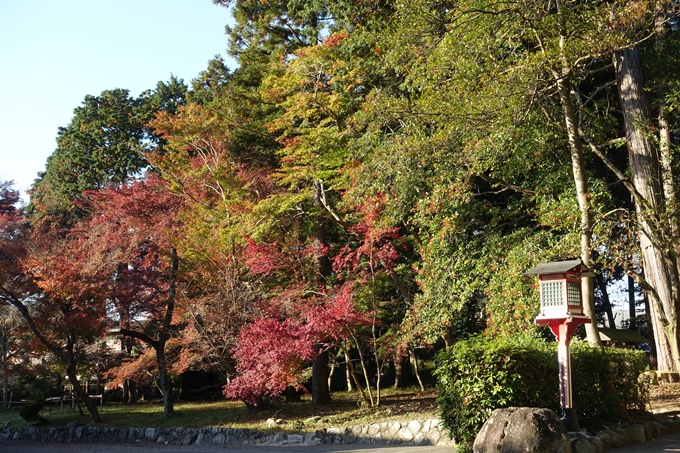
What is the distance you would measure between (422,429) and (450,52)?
248 inches

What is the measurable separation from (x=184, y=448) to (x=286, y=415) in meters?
2.83

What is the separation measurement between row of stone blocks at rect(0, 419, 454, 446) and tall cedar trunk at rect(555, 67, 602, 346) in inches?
111

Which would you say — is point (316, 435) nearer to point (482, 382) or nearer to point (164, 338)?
point (482, 382)

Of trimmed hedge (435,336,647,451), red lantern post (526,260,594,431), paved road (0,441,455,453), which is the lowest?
paved road (0,441,455,453)

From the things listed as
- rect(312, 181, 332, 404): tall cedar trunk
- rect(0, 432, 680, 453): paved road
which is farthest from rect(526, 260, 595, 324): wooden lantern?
rect(312, 181, 332, 404): tall cedar trunk

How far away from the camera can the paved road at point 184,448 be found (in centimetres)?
947

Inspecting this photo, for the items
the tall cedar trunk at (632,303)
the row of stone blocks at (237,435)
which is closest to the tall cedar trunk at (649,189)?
the row of stone blocks at (237,435)

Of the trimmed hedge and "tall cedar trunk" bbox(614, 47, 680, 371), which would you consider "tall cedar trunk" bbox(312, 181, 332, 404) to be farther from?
the trimmed hedge

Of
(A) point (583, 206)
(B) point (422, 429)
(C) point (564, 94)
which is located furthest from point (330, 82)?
(B) point (422, 429)

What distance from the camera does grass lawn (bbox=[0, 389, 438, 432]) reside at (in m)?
12.2

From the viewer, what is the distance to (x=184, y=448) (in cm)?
1162

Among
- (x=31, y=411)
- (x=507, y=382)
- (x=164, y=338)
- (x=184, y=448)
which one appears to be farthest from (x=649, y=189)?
(x=31, y=411)

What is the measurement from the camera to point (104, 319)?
15344 millimetres

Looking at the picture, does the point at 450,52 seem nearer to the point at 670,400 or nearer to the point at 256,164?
the point at 670,400
